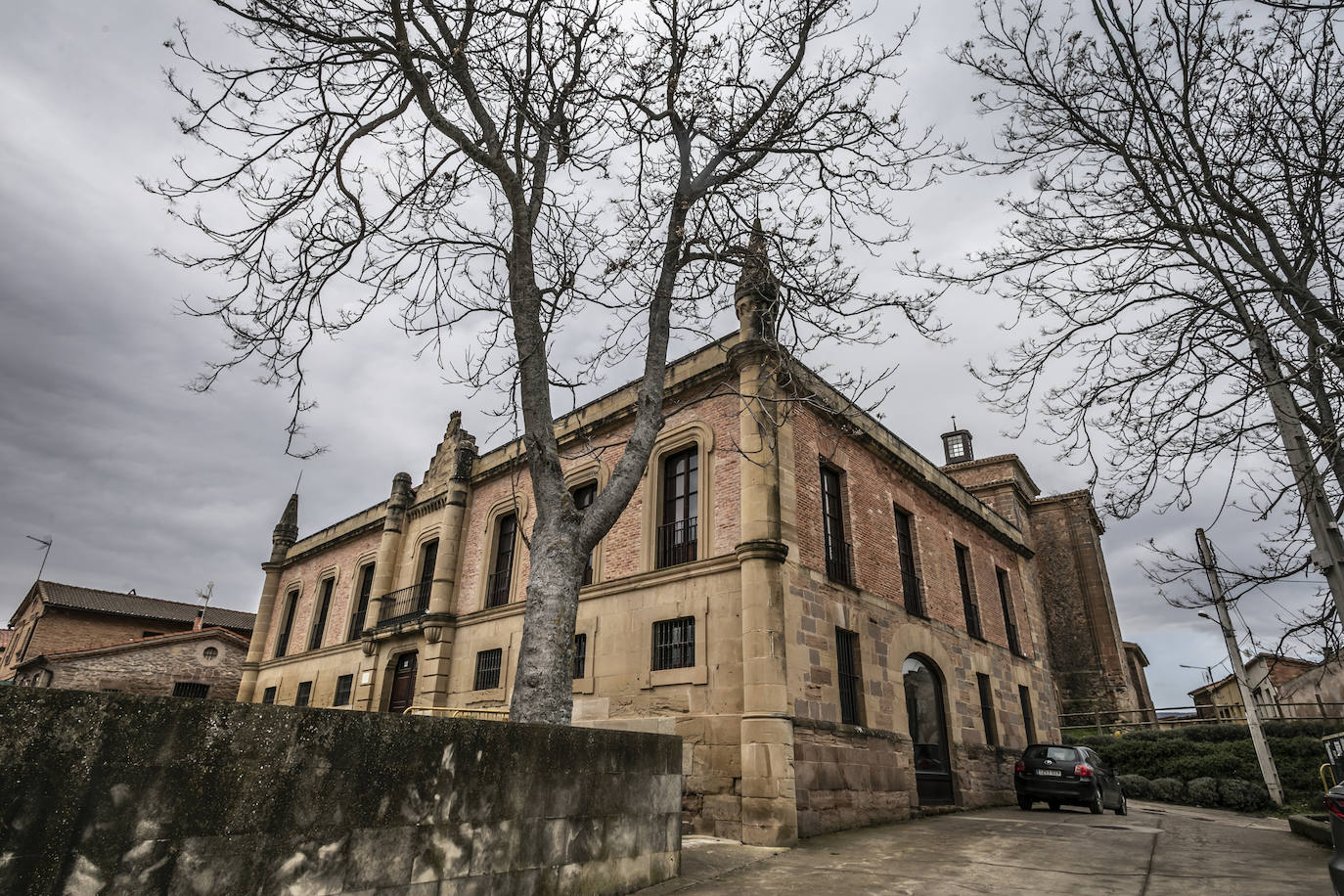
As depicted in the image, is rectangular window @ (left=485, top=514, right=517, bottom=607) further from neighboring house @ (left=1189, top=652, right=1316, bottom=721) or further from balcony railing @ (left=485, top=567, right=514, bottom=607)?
neighboring house @ (left=1189, top=652, right=1316, bottom=721)

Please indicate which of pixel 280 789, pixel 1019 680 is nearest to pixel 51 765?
pixel 280 789

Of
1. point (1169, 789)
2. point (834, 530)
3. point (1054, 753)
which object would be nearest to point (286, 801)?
point (834, 530)

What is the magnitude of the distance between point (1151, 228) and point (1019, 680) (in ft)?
49.8

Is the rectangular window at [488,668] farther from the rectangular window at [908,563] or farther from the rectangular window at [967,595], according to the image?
the rectangular window at [967,595]

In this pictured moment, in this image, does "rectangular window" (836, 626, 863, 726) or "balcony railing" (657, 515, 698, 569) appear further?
"balcony railing" (657, 515, 698, 569)

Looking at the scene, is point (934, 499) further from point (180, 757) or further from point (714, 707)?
point (180, 757)

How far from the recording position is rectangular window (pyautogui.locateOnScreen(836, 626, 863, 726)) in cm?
1191

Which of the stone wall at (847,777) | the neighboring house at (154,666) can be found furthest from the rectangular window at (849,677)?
the neighboring house at (154,666)

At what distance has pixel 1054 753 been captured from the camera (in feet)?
46.2

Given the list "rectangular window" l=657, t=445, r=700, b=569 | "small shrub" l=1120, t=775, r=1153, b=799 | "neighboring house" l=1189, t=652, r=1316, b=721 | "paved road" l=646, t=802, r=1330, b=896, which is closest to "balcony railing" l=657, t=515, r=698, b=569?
"rectangular window" l=657, t=445, r=700, b=569

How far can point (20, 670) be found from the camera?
1205 inches

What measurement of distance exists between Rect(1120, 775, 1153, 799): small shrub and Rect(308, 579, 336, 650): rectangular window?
79.3 ft

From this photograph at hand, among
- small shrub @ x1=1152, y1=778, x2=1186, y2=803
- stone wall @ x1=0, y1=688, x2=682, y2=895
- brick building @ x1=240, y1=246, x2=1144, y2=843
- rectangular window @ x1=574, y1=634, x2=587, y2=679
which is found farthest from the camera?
small shrub @ x1=1152, y1=778, x2=1186, y2=803

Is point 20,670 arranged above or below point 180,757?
above
